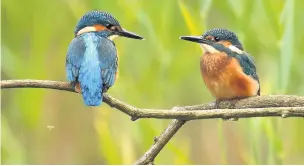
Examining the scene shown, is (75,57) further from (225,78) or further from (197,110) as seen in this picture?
(225,78)

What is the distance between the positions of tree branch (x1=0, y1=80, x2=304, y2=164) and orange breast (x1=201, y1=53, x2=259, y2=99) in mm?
161

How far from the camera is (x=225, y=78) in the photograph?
1330 mm

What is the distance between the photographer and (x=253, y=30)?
1.59 m

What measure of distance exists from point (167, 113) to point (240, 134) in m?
1.06

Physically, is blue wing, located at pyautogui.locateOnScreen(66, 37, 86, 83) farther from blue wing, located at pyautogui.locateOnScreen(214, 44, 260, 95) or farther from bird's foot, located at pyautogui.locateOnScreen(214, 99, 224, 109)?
blue wing, located at pyautogui.locateOnScreen(214, 44, 260, 95)

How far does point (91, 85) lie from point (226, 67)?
440 millimetres

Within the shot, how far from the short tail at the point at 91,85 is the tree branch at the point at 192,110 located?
0.04 feet

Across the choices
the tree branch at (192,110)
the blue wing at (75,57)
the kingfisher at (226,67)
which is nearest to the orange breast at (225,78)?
the kingfisher at (226,67)

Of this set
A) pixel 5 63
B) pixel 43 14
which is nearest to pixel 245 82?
pixel 43 14

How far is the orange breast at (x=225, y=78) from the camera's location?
1.25 metres

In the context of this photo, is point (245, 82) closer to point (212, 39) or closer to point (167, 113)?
point (212, 39)

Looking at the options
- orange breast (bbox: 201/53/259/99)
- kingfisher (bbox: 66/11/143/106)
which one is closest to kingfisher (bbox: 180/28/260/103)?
orange breast (bbox: 201/53/259/99)

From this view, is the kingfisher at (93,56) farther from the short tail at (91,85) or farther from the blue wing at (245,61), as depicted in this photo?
the blue wing at (245,61)

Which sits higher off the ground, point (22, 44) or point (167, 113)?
point (22, 44)
